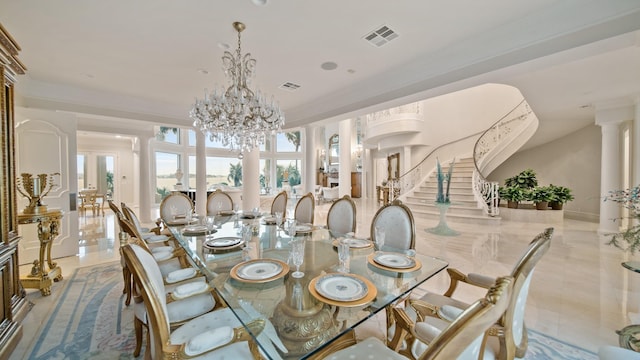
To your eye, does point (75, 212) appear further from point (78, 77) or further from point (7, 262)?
point (7, 262)

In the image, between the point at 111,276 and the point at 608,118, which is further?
the point at 608,118

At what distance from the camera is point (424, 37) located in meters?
2.48

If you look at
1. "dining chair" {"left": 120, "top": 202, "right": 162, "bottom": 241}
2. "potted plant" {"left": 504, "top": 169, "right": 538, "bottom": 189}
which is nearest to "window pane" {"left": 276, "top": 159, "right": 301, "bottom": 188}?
"dining chair" {"left": 120, "top": 202, "right": 162, "bottom": 241}

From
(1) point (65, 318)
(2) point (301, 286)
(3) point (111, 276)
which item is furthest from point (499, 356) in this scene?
(3) point (111, 276)

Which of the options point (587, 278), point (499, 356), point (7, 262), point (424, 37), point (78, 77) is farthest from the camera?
point (78, 77)

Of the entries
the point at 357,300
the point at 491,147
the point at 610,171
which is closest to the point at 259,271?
the point at 357,300

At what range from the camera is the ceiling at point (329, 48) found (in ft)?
6.62

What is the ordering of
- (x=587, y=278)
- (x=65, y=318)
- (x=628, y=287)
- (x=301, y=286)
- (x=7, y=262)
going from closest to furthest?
(x=301, y=286), (x=7, y=262), (x=65, y=318), (x=628, y=287), (x=587, y=278)

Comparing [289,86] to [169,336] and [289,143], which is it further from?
[289,143]

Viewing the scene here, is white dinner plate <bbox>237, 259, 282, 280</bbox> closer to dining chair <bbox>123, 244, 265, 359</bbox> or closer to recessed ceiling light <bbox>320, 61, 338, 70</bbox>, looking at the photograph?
dining chair <bbox>123, 244, 265, 359</bbox>

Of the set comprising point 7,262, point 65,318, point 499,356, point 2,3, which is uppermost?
point 2,3

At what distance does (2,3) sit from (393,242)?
3959mm

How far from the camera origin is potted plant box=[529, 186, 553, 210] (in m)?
6.22

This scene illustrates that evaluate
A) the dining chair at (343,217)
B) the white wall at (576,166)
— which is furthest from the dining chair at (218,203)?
the white wall at (576,166)
